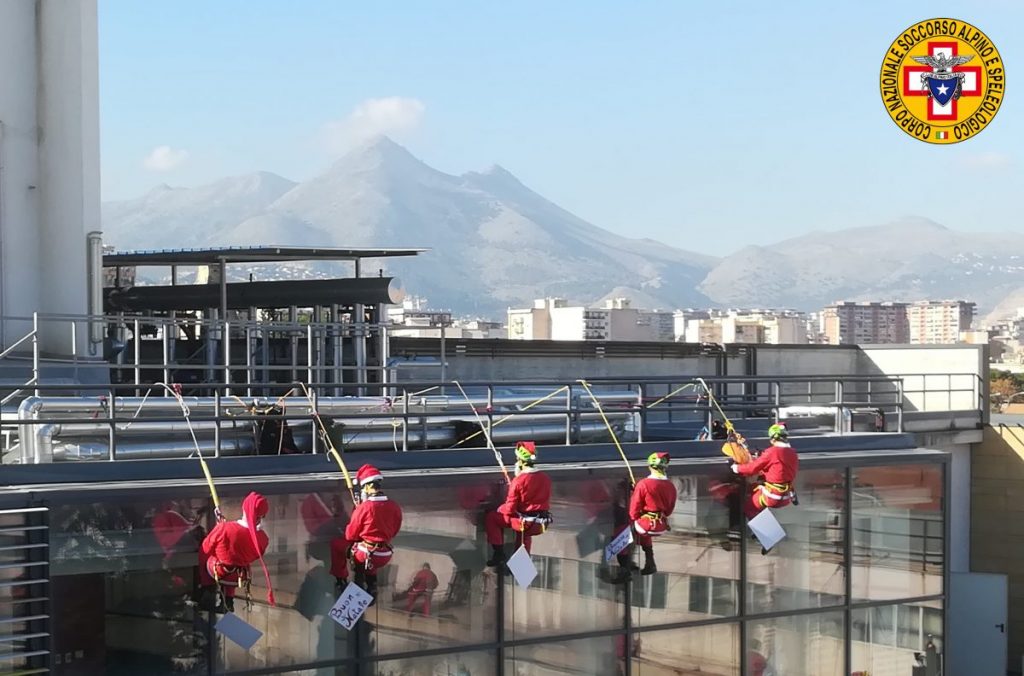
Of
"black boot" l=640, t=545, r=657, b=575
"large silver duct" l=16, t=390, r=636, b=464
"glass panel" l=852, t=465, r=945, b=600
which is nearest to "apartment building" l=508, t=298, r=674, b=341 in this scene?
"glass panel" l=852, t=465, r=945, b=600

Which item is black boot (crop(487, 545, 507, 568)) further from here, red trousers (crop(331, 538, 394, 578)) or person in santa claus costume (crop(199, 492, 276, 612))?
person in santa claus costume (crop(199, 492, 276, 612))

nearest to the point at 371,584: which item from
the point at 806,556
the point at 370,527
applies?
the point at 370,527

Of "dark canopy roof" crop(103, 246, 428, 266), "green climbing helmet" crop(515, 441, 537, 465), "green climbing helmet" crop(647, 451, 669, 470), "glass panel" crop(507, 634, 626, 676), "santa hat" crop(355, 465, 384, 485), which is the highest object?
"dark canopy roof" crop(103, 246, 428, 266)

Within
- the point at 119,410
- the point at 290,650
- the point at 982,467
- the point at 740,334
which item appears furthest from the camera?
the point at 740,334

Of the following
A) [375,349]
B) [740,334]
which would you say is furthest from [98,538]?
[740,334]

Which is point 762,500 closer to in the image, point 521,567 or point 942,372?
point 521,567

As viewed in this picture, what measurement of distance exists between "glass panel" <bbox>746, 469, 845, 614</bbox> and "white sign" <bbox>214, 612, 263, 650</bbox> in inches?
243

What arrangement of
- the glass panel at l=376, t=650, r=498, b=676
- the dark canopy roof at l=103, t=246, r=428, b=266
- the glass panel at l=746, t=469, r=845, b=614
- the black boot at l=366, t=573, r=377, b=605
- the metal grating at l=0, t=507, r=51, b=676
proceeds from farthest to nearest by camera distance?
the dark canopy roof at l=103, t=246, r=428, b=266, the glass panel at l=746, t=469, r=845, b=614, the glass panel at l=376, t=650, r=498, b=676, the black boot at l=366, t=573, r=377, b=605, the metal grating at l=0, t=507, r=51, b=676

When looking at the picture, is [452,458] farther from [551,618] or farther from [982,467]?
[982,467]

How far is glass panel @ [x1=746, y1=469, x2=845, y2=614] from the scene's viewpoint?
15062 millimetres

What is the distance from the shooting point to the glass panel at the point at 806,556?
15062 mm

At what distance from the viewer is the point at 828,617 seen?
616 inches

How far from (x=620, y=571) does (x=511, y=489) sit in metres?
2.02

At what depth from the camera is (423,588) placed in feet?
42.0
